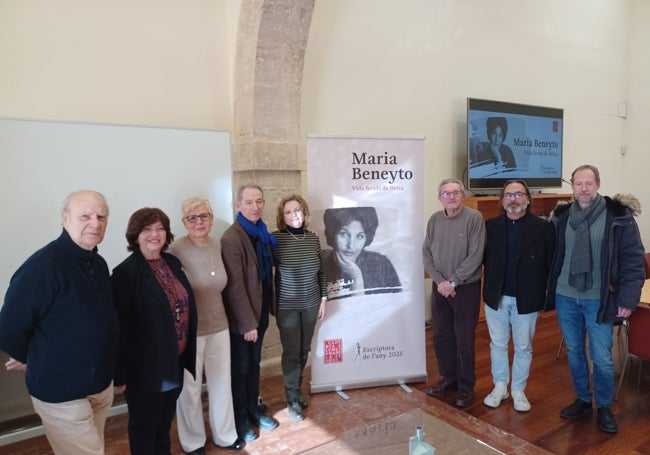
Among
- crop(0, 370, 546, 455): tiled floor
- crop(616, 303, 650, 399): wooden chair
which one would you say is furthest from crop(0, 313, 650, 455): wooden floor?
crop(616, 303, 650, 399): wooden chair

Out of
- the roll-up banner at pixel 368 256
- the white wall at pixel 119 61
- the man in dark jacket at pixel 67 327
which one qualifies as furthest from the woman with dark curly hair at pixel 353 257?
the man in dark jacket at pixel 67 327

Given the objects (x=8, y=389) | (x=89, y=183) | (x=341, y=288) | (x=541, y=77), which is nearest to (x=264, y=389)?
(x=341, y=288)

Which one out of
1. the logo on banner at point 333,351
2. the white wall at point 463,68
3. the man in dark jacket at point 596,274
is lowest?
the logo on banner at point 333,351

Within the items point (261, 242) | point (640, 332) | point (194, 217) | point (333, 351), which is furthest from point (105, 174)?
point (640, 332)

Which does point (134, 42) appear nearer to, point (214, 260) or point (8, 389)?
point (214, 260)

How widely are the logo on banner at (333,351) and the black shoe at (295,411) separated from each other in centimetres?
39

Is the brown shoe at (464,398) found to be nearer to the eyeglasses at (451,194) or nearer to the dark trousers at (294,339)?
the dark trousers at (294,339)

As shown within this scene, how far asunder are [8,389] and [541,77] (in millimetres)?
5971

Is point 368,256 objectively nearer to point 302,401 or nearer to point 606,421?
point 302,401

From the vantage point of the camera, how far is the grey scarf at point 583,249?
2511 mm

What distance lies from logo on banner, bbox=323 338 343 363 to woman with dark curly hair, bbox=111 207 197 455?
124 centimetres

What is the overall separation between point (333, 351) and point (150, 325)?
1.56m

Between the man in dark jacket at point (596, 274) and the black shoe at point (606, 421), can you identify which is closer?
the man in dark jacket at point (596, 274)

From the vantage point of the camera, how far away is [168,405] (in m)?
2.06
